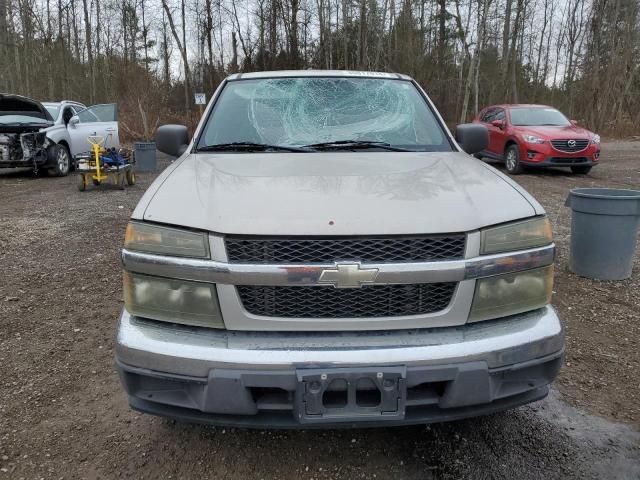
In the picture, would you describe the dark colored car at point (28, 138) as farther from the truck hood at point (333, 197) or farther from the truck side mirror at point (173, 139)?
the truck hood at point (333, 197)

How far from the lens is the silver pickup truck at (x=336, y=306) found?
1.88m

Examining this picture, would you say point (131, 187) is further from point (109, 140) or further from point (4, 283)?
point (4, 283)

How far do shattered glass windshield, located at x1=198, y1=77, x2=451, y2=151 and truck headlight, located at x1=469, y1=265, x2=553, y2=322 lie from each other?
1.21 m

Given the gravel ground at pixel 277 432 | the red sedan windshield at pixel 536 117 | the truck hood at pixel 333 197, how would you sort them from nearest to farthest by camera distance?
the truck hood at pixel 333 197
the gravel ground at pixel 277 432
the red sedan windshield at pixel 536 117

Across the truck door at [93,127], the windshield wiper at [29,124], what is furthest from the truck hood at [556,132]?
the windshield wiper at [29,124]

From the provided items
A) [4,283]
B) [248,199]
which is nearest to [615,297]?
[248,199]

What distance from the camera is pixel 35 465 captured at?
7.59 feet

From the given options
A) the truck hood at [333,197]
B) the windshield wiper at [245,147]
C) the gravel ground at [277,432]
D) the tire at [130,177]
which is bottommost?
the gravel ground at [277,432]

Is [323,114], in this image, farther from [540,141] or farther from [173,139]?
[540,141]

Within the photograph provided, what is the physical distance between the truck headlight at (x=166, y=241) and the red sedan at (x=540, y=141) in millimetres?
10770

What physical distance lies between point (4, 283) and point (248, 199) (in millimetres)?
3781

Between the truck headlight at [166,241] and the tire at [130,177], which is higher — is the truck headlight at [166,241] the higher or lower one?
the higher one

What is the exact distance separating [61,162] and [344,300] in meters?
11.6

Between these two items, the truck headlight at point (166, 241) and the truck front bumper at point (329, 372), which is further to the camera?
the truck headlight at point (166, 241)
